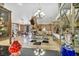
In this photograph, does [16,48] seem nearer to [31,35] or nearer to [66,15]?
[31,35]

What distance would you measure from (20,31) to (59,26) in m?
0.36

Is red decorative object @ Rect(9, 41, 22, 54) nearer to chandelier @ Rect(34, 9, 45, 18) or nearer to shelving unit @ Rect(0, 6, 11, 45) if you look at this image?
shelving unit @ Rect(0, 6, 11, 45)

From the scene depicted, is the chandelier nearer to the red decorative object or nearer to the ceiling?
the ceiling

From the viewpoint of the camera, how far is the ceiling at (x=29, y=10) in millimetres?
1502

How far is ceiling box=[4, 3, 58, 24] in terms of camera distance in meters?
1.50

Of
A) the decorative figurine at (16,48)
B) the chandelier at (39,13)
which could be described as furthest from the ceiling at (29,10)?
the decorative figurine at (16,48)

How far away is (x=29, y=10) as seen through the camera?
1.51 meters

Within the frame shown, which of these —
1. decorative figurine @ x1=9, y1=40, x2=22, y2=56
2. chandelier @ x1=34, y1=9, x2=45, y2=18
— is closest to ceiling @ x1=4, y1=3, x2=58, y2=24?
chandelier @ x1=34, y1=9, x2=45, y2=18

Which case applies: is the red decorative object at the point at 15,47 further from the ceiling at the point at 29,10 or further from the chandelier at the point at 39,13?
the chandelier at the point at 39,13

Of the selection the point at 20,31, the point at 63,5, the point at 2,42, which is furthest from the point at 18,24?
the point at 63,5

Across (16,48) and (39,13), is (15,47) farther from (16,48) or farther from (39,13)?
(39,13)

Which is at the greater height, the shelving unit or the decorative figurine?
the shelving unit

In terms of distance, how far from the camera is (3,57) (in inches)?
59.5

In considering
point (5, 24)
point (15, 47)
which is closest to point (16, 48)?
point (15, 47)
